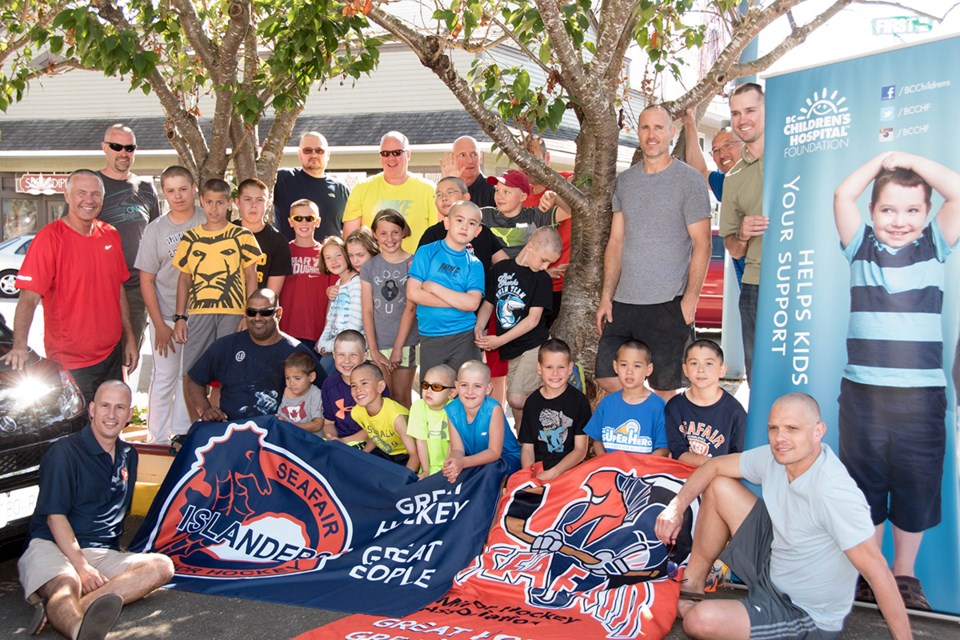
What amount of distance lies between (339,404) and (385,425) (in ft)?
1.32

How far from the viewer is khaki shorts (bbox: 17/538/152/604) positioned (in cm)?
437

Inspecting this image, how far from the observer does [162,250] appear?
700 cm

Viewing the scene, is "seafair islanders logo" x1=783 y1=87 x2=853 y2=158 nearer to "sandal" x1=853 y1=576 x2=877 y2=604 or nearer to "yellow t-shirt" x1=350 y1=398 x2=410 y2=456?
"sandal" x1=853 y1=576 x2=877 y2=604

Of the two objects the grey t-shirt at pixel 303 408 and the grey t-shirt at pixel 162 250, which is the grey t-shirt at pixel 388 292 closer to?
the grey t-shirt at pixel 303 408

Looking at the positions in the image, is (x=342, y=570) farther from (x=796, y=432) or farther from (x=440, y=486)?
(x=796, y=432)

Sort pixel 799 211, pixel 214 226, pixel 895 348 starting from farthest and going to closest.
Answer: pixel 214 226, pixel 799 211, pixel 895 348

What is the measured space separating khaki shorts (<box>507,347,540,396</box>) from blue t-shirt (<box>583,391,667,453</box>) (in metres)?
0.88

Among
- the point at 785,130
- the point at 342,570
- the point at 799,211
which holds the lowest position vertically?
the point at 342,570

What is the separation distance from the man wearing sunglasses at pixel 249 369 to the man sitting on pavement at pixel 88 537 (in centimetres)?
132

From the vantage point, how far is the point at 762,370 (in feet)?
16.2

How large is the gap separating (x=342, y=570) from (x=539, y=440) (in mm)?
1367

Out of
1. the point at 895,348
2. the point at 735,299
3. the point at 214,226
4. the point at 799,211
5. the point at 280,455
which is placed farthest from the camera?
the point at 735,299

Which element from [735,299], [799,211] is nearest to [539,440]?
[799,211]

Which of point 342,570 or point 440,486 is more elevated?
point 440,486
